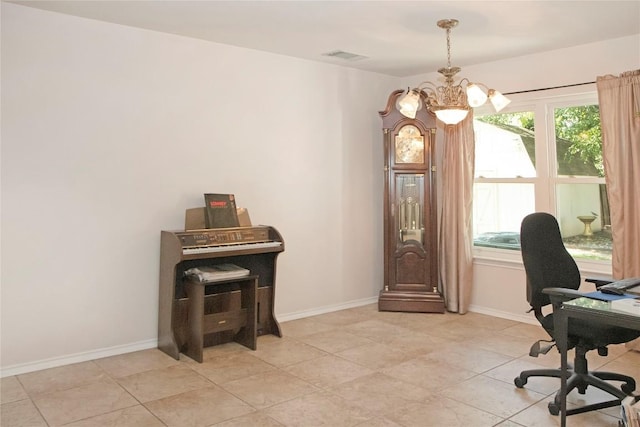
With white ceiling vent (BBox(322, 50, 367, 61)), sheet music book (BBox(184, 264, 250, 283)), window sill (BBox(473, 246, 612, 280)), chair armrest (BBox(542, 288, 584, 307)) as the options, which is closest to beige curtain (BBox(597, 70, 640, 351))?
window sill (BBox(473, 246, 612, 280))

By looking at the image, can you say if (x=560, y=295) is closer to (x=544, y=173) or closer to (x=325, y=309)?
(x=544, y=173)

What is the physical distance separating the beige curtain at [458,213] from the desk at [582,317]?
234cm

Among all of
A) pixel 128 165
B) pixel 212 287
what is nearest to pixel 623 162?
pixel 212 287

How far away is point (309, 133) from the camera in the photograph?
484cm

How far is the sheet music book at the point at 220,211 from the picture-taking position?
387 centimetres

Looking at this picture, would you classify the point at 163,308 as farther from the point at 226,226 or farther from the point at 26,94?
the point at 26,94

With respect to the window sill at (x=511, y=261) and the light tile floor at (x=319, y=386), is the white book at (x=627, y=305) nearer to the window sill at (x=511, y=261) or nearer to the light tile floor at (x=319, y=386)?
the light tile floor at (x=319, y=386)

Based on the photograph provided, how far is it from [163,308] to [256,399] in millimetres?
1267

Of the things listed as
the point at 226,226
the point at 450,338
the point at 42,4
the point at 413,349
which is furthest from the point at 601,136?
the point at 42,4

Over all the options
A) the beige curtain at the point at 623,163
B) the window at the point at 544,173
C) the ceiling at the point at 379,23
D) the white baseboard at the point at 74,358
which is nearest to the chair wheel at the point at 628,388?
the beige curtain at the point at 623,163

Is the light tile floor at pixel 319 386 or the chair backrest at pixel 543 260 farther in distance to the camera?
the chair backrest at pixel 543 260

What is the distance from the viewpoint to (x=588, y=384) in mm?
2855

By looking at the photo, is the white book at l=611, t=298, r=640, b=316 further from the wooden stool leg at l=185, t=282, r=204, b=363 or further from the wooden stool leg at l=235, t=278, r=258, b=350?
the wooden stool leg at l=185, t=282, r=204, b=363

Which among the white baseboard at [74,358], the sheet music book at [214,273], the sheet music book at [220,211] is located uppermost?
the sheet music book at [220,211]
